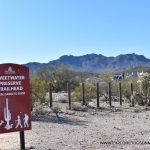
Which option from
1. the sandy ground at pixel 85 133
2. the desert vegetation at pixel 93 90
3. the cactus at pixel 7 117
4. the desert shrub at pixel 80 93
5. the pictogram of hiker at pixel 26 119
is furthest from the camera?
the desert shrub at pixel 80 93

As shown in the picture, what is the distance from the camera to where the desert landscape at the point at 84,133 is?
16.4m

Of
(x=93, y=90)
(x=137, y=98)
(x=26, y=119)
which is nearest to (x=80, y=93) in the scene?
(x=93, y=90)

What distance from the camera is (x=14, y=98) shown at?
1473 cm

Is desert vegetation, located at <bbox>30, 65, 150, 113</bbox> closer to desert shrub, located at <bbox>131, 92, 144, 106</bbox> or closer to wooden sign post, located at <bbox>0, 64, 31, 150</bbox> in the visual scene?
desert shrub, located at <bbox>131, 92, 144, 106</bbox>

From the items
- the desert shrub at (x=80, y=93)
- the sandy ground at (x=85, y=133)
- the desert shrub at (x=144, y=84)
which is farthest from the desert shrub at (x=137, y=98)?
the sandy ground at (x=85, y=133)

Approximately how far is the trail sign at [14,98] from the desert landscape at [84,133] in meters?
1.53

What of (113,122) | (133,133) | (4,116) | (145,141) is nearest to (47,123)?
(113,122)

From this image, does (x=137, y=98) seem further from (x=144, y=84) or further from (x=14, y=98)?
(x=14, y=98)

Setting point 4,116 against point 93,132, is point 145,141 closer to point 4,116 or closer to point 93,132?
point 93,132

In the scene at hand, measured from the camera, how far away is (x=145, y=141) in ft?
56.6

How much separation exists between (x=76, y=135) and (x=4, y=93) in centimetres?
547

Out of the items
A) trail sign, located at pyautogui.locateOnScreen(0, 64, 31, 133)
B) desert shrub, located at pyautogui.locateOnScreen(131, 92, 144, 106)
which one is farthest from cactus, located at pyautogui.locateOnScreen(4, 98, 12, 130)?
desert shrub, located at pyautogui.locateOnScreen(131, 92, 144, 106)

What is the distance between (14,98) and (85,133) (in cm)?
589

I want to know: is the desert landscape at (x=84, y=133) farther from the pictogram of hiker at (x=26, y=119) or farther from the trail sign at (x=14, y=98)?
the trail sign at (x=14, y=98)
